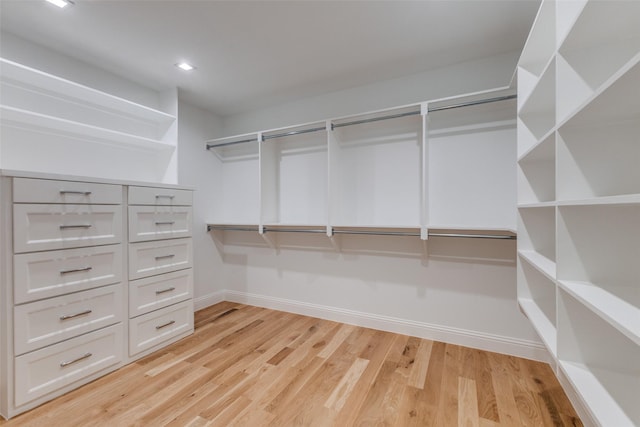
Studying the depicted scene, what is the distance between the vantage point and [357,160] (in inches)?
108

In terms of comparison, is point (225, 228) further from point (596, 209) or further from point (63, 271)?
point (596, 209)

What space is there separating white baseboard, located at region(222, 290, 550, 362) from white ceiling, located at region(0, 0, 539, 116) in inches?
87.5

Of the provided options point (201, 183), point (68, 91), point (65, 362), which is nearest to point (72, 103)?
point (68, 91)

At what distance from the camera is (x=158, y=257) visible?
228 centimetres

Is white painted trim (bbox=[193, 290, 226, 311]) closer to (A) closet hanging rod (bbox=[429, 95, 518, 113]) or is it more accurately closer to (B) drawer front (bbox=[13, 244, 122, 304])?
(B) drawer front (bbox=[13, 244, 122, 304])

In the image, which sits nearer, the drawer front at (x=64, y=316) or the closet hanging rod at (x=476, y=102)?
the drawer front at (x=64, y=316)

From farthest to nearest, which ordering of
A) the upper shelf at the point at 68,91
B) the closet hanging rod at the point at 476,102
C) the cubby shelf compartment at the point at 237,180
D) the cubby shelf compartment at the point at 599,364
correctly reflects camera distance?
the cubby shelf compartment at the point at 237,180, the closet hanging rod at the point at 476,102, the upper shelf at the point at 68,91, the cubby shelf compartment at the point at 599,364

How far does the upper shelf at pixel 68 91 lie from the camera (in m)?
1.83

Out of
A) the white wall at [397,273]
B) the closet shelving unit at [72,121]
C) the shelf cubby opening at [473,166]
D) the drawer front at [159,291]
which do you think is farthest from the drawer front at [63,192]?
the shelf cubby opening at [473,166]

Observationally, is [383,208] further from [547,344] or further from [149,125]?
[149,125]

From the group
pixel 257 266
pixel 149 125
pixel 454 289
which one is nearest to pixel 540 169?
pixel 454 289

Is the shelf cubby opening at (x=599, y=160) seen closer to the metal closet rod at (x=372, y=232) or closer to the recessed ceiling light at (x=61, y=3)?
the metal closet rod at (x=372, y=232)

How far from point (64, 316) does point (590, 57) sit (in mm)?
2860

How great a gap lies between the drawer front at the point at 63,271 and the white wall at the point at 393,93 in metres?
2.03
